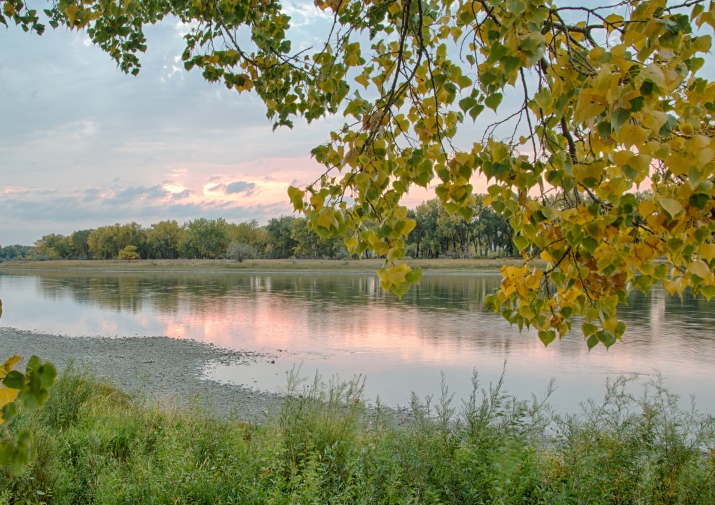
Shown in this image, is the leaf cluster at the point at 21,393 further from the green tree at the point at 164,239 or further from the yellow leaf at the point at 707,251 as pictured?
the green tree at the point at 164,239

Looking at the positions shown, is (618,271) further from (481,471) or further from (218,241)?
(218,241)

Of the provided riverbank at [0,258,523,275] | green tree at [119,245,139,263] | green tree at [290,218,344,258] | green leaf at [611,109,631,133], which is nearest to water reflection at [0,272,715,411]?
green leaf at [611,109,631,133]

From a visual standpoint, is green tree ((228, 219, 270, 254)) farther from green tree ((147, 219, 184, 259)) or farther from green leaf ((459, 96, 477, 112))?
green leaf ((459, 96, 477, 112))

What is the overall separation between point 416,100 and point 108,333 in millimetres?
22830

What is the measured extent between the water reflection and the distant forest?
134 feet

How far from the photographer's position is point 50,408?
6887 millimetres

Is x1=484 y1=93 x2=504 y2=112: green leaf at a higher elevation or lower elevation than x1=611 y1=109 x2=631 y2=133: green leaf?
higher

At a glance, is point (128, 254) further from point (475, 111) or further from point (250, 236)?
point (475, 111)

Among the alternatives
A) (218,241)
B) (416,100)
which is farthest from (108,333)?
(218,241)

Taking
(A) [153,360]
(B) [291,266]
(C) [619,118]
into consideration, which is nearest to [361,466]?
(C) [619,118]

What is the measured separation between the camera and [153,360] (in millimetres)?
16703

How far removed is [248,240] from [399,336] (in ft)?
288

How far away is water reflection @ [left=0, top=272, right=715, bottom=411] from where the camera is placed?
14.9 m

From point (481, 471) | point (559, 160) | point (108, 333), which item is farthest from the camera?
point (108, 333)
